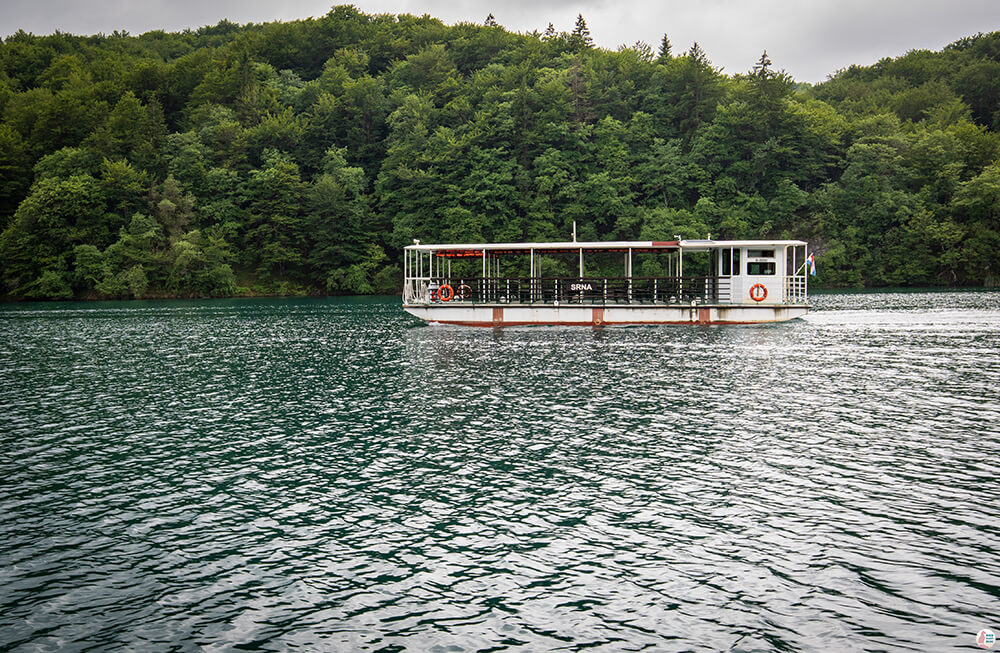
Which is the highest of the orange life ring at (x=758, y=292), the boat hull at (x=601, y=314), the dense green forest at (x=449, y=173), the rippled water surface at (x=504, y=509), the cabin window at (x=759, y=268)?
the dense green forest at (x=449, y=173)

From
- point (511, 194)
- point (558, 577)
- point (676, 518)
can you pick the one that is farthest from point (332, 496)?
point (511, 194)

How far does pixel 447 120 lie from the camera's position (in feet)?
330

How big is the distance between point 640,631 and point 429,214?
289 ft

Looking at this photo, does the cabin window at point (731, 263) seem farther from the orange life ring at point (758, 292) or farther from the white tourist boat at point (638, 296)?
the orange life ring at point (758, 292)

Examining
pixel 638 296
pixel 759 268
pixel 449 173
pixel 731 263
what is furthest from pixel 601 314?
pixel 449 173

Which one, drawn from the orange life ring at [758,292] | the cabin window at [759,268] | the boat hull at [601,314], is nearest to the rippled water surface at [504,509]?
the boat hull at [601,314]

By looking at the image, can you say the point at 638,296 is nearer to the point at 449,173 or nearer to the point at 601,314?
the point at 601,314

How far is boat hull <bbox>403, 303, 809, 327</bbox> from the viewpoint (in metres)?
44.9

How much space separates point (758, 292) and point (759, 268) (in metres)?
1.51

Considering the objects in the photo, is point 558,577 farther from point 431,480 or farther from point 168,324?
point 168,324

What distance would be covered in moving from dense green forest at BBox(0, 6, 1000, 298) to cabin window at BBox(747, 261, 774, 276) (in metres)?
42.5

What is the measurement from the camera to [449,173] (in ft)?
306

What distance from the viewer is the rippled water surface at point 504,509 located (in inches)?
323

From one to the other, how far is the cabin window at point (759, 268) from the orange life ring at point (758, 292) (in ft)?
2.58
